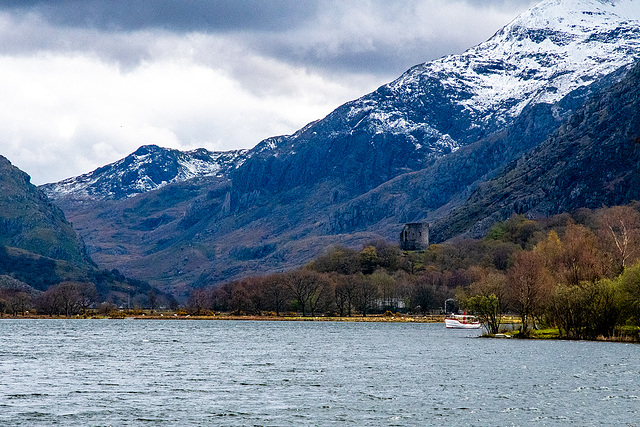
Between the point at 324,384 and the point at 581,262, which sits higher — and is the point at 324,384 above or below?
below

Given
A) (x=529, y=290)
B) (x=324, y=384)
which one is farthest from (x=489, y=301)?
(x=324, y=384)

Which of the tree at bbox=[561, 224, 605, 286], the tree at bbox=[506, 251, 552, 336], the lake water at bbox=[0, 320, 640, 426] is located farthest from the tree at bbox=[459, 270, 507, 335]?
the tree at bbox=[561, 224, 605, 286]

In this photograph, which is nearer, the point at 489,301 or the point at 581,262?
the point at 489,301

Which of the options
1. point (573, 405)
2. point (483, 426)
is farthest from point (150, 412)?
point (573, 405)

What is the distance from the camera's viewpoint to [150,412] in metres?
63.1

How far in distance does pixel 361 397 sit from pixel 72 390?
2393 cm

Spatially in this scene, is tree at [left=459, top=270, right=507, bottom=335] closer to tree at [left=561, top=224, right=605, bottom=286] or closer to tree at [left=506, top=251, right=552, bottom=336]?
tree at [left=506, top=251, right=552, bottom=336]

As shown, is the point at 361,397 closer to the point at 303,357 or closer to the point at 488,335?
the point at 303,357

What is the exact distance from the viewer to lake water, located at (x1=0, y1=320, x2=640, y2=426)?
61.4 m

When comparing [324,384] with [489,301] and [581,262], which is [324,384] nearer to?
[489,301]

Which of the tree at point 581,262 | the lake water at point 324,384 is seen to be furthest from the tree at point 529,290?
the lake water at point 324,384

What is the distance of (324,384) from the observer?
81.1m

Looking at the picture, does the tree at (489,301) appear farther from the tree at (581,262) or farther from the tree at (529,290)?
the tree at (581,262)

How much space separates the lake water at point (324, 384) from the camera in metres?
61.4
